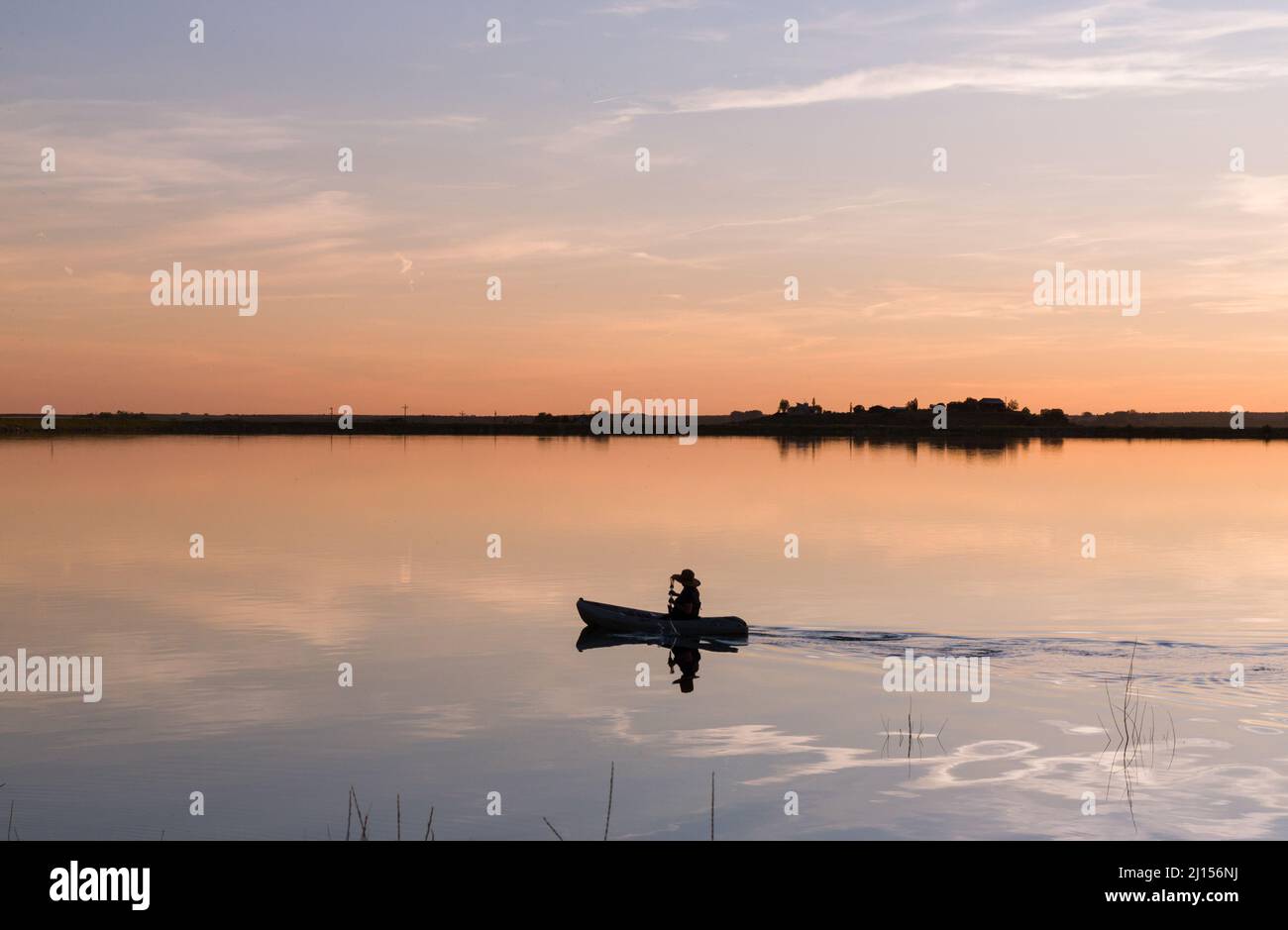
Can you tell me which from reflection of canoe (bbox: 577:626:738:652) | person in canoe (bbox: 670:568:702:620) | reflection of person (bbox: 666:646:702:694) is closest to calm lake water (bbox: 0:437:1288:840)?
reflection of person (bbox: 666:646:702:694)

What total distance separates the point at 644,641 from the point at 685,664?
4190mm

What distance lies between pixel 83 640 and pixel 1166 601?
123 ft

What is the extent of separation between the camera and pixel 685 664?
37.1 metres

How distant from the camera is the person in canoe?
132 feet

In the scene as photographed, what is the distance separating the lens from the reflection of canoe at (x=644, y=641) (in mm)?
39469

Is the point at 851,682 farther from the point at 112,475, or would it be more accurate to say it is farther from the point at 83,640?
the point at 112,475

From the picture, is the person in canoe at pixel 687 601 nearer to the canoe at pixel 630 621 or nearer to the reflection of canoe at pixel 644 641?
the canoe at pixel 630 621

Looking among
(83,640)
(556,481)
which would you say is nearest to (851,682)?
(83,640)

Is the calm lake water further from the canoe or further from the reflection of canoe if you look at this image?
the canoe

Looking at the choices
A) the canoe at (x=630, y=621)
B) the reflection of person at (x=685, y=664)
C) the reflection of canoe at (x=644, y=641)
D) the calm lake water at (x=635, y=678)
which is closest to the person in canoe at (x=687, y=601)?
the canoe at (x=630, y=621)

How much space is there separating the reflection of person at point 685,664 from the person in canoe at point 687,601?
1.01 metres

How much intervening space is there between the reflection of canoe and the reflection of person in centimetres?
31

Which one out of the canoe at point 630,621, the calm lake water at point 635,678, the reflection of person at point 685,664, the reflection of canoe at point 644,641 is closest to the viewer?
the calm lake water at point 635,678

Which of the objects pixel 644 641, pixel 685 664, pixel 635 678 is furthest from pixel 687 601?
pixel 635 678
